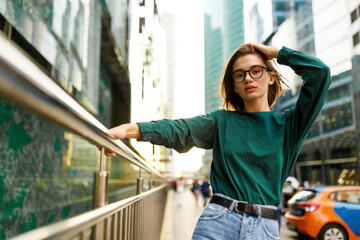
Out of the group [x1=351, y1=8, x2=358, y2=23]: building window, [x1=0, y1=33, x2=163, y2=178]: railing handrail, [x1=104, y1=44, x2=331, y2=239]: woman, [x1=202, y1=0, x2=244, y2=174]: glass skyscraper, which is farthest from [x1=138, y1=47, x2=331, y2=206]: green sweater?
[x1=351, y1=8, x2=358, y2=23]: building window

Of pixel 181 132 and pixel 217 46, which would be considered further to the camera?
pixel 217 46

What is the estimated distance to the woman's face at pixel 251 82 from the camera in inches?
75.6

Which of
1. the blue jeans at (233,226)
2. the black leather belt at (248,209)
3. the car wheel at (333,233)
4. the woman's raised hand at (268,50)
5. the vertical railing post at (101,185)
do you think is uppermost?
the woman's raised hand at (268,50)

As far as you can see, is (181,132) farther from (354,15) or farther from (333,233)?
(354,15)

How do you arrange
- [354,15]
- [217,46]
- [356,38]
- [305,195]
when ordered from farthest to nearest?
[354,15] < [356,38] < [217,46] < [305,195]

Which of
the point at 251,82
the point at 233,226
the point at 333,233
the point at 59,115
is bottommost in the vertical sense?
the point at 333,233

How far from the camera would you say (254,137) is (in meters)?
1.80

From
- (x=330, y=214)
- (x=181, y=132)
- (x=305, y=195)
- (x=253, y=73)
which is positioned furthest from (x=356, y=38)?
(x=181, y=132)

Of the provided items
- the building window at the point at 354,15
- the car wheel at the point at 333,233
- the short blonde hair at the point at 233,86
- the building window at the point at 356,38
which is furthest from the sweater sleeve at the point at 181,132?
the building window at the point at 354,15

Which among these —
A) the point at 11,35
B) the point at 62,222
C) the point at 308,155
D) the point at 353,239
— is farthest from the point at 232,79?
the point at 308,155

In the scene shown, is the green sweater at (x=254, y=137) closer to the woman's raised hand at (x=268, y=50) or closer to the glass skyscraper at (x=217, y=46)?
the woman's raised hand at (x=268, y=50)

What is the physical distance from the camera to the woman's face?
192 cm

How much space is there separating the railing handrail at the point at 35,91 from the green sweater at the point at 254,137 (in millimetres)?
640

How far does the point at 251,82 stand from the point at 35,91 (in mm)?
1405
